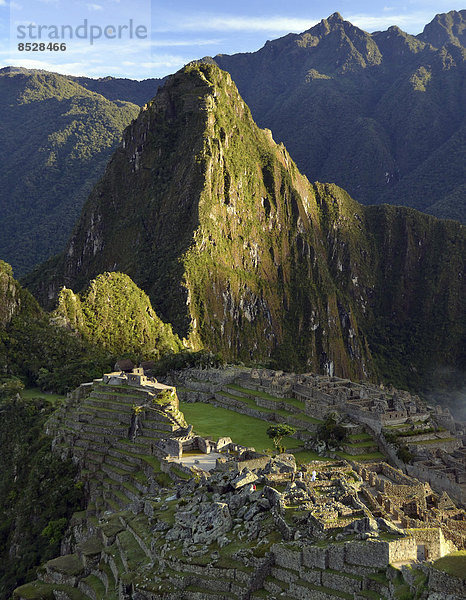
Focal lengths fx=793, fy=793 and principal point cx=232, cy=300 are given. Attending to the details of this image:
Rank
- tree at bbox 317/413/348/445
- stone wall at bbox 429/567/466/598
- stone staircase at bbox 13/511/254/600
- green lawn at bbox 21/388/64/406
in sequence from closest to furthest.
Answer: stone wall at bbox 429/567/466/598 → stone staircase at bbox 13/511/254/600 → tree at bbox 317/413/348/445 → green lawn at bbox 21/388/64/406

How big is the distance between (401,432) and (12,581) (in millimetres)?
37559

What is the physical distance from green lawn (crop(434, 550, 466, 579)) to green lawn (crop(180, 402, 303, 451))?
41.2 m

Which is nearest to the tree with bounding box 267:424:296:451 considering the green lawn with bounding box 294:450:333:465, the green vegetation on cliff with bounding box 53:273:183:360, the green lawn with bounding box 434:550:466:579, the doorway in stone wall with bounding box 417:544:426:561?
the green lawn with bounding box 294:450:333:465

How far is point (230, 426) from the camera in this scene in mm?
78500

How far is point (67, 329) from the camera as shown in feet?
432

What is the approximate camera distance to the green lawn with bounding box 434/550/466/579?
22.6m

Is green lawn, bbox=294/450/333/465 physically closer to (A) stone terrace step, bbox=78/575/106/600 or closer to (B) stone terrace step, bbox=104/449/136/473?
(B) stone terrace step, bbox=104/449/136/473

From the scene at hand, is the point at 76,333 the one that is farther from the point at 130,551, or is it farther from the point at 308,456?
the point at 130,551

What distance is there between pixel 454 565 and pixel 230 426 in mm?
55877

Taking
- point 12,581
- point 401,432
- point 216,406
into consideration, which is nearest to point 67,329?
point 216,406

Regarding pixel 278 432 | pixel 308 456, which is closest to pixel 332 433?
pixel 278 432

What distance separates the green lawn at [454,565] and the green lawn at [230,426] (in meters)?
41.2

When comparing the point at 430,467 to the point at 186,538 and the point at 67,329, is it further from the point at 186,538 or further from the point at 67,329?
the point at 67,329

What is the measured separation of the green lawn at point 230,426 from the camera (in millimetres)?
70625
